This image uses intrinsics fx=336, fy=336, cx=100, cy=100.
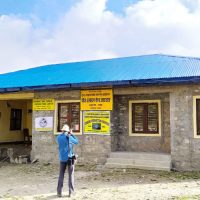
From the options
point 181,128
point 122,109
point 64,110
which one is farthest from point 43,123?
point 181,128

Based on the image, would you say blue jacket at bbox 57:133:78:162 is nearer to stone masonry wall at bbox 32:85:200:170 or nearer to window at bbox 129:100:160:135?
stone masonry wall at bbox 32:85:200:170

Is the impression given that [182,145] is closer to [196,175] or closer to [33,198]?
[196,175]

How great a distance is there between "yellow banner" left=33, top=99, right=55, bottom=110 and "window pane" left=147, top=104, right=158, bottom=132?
4.06m

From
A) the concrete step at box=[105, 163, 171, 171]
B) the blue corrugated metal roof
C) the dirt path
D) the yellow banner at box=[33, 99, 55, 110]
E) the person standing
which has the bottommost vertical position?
the dirt path

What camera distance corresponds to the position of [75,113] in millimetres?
14094

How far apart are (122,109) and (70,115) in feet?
7.26

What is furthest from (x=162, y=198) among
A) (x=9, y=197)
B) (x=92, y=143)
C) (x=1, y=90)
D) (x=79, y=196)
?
(x=1, y=90)

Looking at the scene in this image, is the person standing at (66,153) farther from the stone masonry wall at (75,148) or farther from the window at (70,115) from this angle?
the window at (70,115)

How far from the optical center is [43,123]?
1444 centimetres

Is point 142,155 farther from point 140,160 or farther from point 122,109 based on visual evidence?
point 122,109

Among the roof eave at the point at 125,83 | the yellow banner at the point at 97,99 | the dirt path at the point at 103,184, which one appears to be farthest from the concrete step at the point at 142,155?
the roof eave at the point at 125,83

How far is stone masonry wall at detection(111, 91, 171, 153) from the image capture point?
13.5 m

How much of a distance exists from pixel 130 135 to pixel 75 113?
2477 millimetres

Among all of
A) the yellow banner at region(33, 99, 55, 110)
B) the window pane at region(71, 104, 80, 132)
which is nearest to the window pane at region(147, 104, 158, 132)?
the window pane at region(71, 104, 80, 132)
